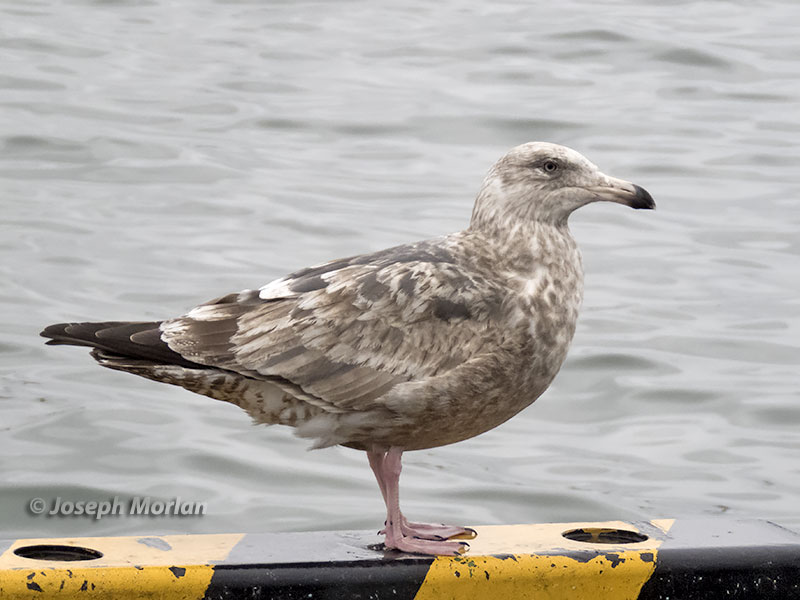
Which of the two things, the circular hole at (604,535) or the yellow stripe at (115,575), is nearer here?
the yellow stripe at (115,575)

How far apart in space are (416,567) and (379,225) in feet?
21.6

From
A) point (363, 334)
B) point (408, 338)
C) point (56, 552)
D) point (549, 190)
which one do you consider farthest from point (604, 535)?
point (56, 552)

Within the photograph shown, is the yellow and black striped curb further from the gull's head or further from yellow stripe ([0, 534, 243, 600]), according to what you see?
the gull's head

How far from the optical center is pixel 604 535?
4.61 m

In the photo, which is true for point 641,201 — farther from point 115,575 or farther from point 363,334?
point 115,575

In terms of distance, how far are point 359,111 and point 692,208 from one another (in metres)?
3.37

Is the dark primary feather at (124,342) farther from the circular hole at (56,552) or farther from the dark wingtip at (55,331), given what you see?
the circular hole at (56,552)

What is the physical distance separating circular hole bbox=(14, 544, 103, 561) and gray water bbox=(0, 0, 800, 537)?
256cm

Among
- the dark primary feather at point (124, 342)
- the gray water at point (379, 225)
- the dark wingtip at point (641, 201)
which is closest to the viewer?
the dark primary feather at point (124, 342)

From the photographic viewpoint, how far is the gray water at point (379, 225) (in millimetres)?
7559

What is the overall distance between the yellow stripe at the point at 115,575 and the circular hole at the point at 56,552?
30 mm

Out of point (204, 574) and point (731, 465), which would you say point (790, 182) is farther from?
point (204, 574)

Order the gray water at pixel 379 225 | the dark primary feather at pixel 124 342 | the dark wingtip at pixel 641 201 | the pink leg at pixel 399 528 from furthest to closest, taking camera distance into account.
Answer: the gray water at pixel 379 225
the dark wingtip at pixel 641 201
the dark primary feather at pixel 124 342
the pink leg at pixel 399 528

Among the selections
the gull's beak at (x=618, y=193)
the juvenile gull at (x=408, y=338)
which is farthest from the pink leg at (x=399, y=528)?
the gull's beak at (x=618, y=193)
